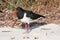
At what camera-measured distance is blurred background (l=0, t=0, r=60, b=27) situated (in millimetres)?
10414

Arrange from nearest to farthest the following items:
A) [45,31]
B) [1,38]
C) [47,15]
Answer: [1,38] → [45,31] → [47,15]

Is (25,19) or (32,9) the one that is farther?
(32,9)

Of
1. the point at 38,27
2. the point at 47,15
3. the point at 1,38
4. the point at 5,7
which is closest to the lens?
the point at 1,38

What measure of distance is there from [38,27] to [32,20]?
54 cm

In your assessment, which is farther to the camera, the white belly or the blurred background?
the blurred background

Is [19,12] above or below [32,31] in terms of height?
above

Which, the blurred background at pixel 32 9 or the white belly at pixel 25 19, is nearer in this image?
the white belly at pixel 25 19

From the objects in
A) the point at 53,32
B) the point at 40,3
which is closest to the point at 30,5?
the point at 40,3

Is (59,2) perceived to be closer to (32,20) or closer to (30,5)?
(30,5)

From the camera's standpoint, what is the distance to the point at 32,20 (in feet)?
30.9

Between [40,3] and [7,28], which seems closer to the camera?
[7,28]

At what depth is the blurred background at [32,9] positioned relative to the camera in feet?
34.2

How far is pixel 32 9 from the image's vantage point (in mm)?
11461

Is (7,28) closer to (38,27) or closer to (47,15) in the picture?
(38,27)
